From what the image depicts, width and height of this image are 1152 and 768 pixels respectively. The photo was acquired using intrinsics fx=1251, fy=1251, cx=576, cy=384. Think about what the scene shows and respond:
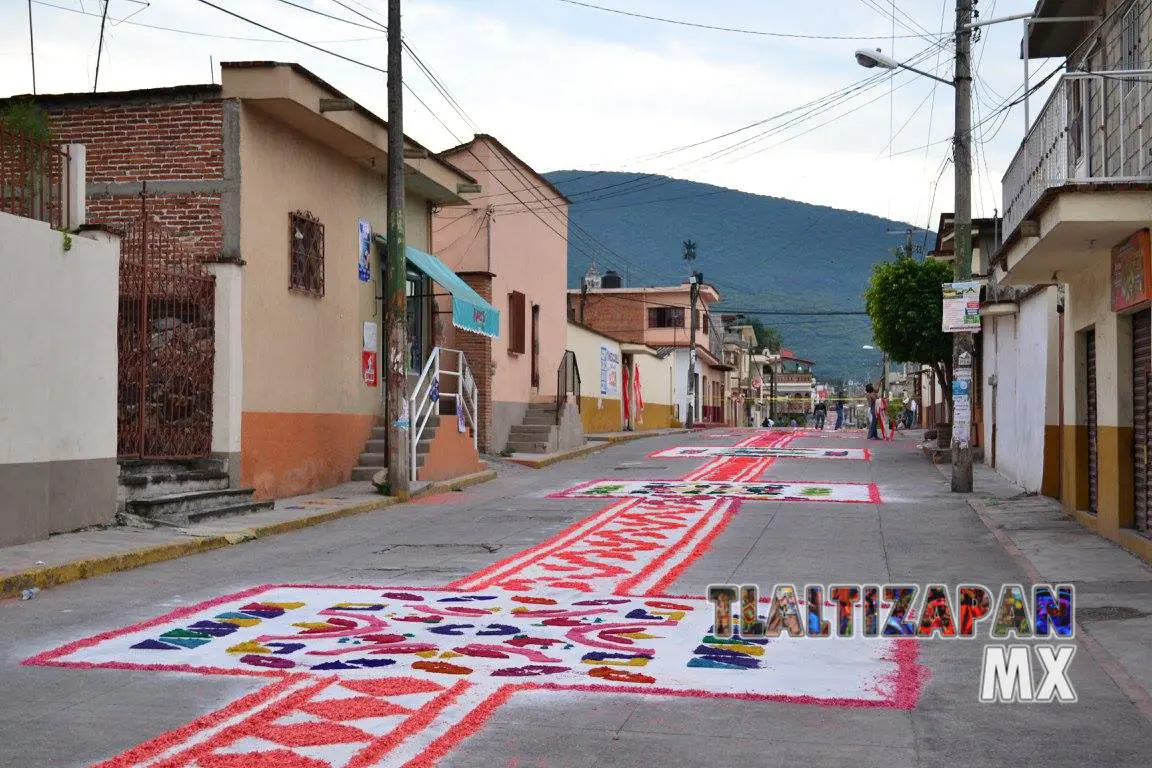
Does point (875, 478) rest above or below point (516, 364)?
below

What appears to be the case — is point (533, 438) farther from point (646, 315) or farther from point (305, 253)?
point (646, 315)

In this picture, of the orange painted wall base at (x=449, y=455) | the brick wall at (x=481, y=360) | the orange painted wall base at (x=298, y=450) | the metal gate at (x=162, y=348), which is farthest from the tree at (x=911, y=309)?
the metal gate at (x=162, y=348)

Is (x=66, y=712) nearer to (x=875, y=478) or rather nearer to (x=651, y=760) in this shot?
(x=651, y=760)

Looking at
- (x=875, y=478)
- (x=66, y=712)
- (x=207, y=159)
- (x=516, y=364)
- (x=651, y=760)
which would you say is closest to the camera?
(x=651, y=760)

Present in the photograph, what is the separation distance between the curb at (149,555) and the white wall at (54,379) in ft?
3.63

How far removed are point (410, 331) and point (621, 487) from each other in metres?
5.88

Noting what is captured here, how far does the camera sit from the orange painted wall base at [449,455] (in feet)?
67.2

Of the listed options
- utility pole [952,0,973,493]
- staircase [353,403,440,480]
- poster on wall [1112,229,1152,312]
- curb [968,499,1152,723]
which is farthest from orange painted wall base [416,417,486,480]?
curb [968,499,1152,723]

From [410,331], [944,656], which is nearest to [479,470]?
[410,331]

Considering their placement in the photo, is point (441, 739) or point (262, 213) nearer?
point (441, 739)

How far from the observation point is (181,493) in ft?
47.3

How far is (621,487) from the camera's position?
20.0 metres

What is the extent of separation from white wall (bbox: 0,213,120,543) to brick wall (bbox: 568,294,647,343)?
190 feet

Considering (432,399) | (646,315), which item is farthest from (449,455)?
(646,315)
